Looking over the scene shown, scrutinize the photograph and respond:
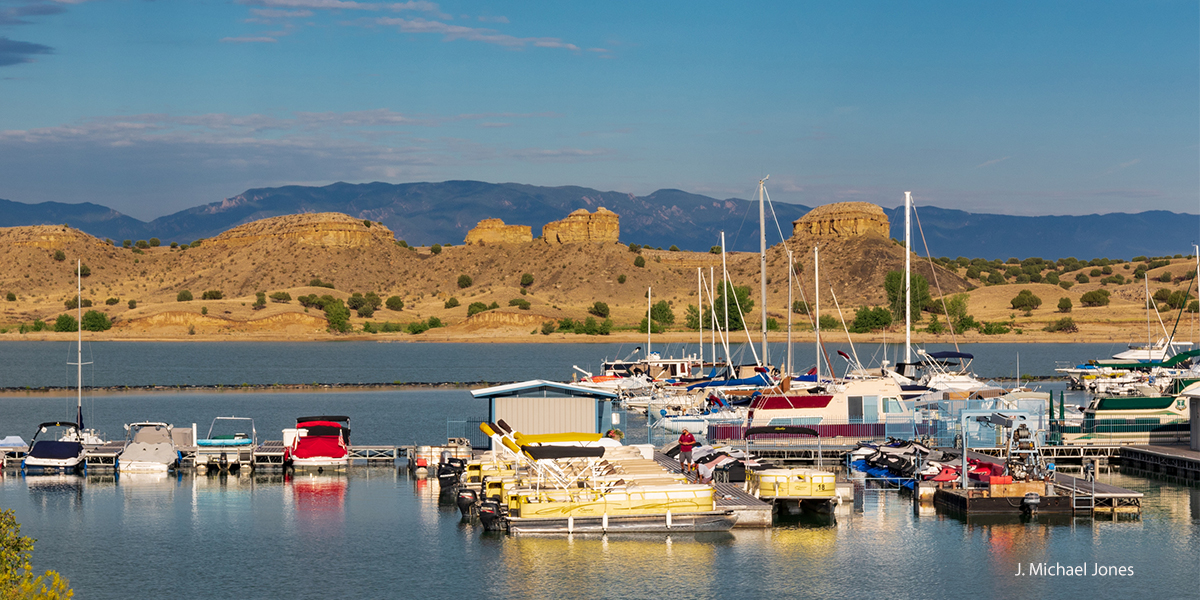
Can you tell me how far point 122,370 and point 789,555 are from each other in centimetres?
9090

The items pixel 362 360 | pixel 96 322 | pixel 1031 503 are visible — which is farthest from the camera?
pixel 96 322

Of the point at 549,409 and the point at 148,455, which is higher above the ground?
the point at 549,409

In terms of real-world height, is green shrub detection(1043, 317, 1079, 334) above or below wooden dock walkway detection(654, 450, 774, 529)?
above

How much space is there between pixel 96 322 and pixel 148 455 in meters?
130

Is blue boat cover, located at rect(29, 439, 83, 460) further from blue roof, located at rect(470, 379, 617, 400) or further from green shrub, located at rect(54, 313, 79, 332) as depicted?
green shrub, located at rect(54, 313, 79, 332)

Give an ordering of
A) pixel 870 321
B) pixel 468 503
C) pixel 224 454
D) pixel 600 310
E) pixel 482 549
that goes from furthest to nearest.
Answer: pixel 600 310, pixel 870 321, pixel 224 454, pixel 468 503, pixel 482 549

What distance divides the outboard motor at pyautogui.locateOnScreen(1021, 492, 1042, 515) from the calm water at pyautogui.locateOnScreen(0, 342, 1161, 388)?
60.0 metres

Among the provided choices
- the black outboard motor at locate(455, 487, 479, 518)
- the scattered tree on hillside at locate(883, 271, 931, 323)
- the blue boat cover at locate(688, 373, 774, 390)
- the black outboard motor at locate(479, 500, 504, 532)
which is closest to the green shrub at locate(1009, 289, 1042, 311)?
the scattered tree on hillside at locate(883, 271, 931, 323)

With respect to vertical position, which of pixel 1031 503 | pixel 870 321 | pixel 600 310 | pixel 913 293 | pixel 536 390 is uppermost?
pixel 913 293

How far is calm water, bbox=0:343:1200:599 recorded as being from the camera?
2892 centimetres

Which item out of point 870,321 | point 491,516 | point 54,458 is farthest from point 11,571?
point 870,321

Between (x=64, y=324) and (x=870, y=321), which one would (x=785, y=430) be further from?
(x=64, y=324)

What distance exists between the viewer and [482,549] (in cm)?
3269

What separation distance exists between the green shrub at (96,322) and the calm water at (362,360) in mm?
8115
